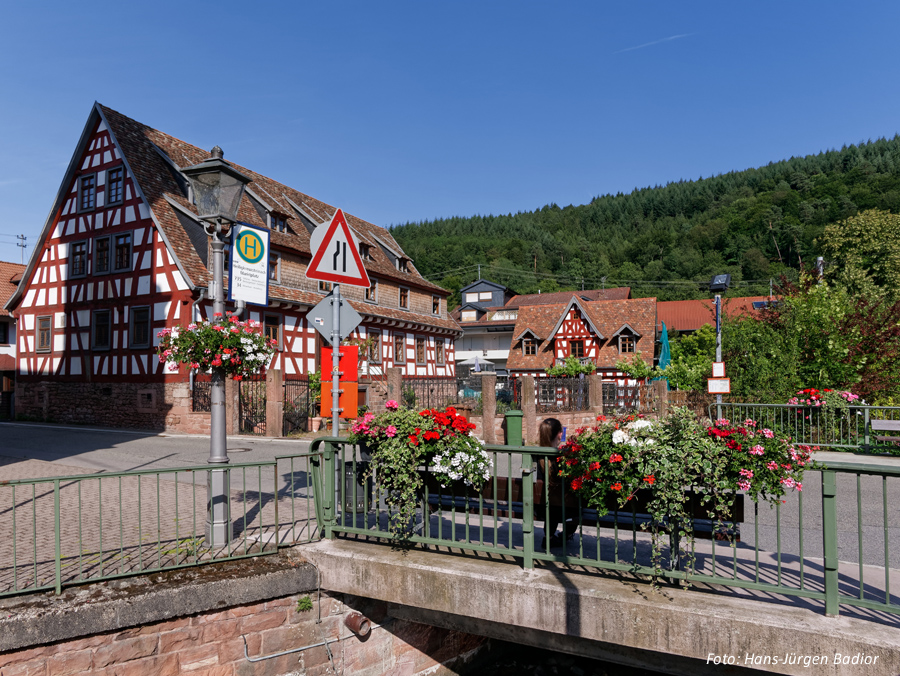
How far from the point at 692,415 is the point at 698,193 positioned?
13431 cm

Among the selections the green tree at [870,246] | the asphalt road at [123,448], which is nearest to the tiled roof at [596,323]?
the green tree at [870,246]

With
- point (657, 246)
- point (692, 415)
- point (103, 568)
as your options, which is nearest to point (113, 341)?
point (103, 568)

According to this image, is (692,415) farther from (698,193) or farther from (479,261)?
(698,193)

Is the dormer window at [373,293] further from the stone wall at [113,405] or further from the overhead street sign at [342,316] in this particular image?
the overhead street sign at [342,316]

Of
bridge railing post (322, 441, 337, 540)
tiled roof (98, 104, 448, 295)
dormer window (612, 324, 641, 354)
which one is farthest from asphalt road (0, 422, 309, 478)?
dormer window (612, 324, 641, 354)

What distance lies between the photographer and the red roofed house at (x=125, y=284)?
2195 cm

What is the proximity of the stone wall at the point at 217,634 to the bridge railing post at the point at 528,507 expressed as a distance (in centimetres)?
175

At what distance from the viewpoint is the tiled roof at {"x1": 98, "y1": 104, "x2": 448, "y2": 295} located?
→ 72.7 feet

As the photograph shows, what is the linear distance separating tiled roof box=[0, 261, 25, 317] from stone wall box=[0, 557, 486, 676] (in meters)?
37.2

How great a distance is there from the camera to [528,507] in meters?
4.99

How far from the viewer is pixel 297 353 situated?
25.8 meters

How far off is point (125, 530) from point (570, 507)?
15.5 feet

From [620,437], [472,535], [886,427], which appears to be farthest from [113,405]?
[886,427]

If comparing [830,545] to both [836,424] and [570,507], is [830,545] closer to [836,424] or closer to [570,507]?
[570,507]
